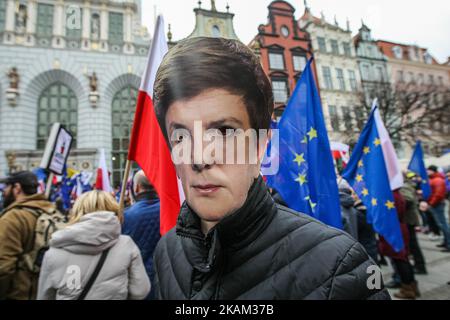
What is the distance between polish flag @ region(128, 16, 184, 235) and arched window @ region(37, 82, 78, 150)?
19266 millimetres

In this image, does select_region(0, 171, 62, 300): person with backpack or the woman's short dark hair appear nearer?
the woman's short dark hair

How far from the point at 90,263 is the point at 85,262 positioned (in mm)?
36

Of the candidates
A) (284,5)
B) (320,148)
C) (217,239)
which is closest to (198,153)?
(217,239)

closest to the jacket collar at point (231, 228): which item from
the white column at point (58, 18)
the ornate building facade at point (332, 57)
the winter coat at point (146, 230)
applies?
the ornate building facade at point (332, 57)

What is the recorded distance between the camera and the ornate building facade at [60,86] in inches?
647

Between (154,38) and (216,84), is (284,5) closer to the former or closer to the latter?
(216,84)

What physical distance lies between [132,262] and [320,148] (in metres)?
1.83

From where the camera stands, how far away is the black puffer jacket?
84 cm

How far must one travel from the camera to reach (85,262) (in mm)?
1888

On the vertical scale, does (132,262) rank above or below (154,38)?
below

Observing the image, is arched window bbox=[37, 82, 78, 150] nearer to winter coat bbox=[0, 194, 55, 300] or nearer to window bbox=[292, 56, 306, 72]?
winter coat bbox=[0, 194, 55, 300]

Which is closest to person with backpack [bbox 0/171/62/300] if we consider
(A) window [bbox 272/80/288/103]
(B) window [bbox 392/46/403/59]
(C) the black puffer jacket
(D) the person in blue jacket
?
(D) the person in blue jacket
